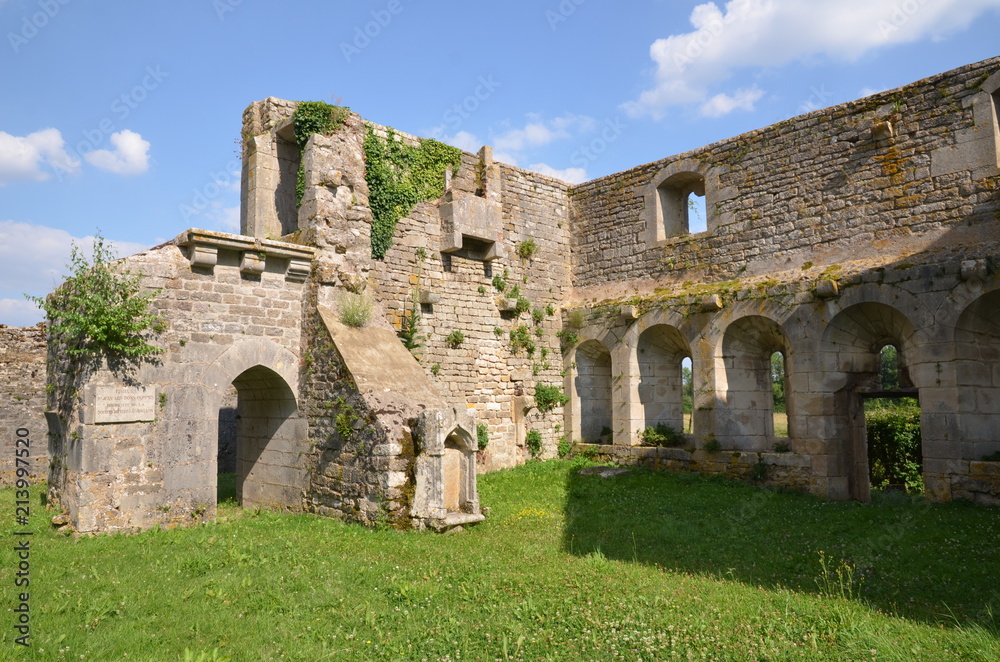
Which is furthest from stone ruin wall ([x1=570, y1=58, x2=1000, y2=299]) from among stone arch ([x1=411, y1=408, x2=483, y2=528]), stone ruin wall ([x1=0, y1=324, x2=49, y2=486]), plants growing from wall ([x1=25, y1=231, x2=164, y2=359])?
stone ruin wall ([x1=0, y1=324, x2=49, y2=486])

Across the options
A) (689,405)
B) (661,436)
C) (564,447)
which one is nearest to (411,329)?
(564,447)

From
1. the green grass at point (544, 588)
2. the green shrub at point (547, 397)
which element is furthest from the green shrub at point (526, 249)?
the green grass at point (544, 588)

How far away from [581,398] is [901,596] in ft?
29.6

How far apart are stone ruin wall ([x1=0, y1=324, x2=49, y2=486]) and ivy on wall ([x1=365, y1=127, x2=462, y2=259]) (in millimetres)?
8001

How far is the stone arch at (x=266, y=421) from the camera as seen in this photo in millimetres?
9672

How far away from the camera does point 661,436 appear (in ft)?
44.0

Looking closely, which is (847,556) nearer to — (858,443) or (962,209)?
(858,443)

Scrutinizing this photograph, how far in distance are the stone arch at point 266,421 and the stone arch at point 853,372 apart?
8423 mm

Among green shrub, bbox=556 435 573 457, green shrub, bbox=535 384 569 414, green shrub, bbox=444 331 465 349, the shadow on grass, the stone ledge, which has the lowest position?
the shadow on grass

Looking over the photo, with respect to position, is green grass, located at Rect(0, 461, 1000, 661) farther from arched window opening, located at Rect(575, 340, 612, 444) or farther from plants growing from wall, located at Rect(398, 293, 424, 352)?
arched window opening, located at Rect(575, 340, 612, 444)

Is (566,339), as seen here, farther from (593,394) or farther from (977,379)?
(977,379)

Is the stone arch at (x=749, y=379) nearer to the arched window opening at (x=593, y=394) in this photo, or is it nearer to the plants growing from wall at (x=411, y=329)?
the arched window opening at (x=593, y=394)

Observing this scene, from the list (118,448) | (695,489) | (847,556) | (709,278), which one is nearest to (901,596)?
(847,556)

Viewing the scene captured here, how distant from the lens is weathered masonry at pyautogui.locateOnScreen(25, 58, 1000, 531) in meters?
9.01
